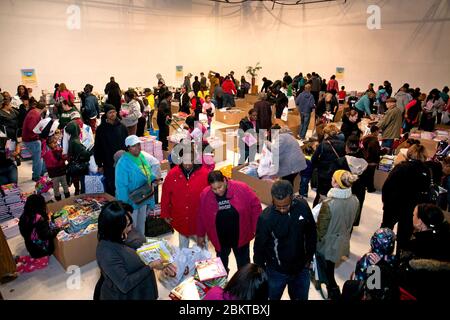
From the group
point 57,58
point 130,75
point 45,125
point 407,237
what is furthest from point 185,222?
point 130,75

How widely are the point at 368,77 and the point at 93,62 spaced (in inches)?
414

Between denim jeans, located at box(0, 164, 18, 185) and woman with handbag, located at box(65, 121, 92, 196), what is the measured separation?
2.50 feet

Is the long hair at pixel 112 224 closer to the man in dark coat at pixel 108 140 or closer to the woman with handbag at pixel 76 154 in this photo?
the man in dark coat at pixel 108 140

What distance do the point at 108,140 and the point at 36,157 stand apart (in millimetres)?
2344

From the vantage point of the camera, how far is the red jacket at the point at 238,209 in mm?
2777

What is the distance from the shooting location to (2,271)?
337 centimetres

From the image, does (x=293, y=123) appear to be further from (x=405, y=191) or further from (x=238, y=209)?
(x=238, y=209)

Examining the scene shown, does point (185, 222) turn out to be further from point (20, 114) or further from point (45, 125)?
point (20, 114)

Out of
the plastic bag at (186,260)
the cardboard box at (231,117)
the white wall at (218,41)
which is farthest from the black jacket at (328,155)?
the white wall at (218,41)

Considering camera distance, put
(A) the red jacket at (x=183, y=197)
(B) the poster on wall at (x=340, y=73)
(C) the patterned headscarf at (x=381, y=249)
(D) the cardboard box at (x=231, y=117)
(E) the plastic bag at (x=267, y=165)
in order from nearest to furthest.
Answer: (C) the patterned headscarf at (x=381, y=249), (A) the red jacket at (x=183, y=197), (E) the plastic bag at (x=267, y=165), (D) the cardboard box at (x=231, y=117), (B) the poster on wall at (x=340, y=73)

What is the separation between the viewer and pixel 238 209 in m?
2.78

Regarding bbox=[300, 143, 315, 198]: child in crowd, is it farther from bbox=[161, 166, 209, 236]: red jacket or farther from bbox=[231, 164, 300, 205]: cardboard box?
bbox=[161, 166, 209, 236]: red jacket

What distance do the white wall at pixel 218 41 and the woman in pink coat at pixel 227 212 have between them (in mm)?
10542

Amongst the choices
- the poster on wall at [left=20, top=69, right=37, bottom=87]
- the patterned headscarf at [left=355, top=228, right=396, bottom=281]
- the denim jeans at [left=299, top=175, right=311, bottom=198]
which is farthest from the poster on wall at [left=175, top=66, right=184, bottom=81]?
the patterned headscarf at [left=355, top=228, right=396, bottom=281]
